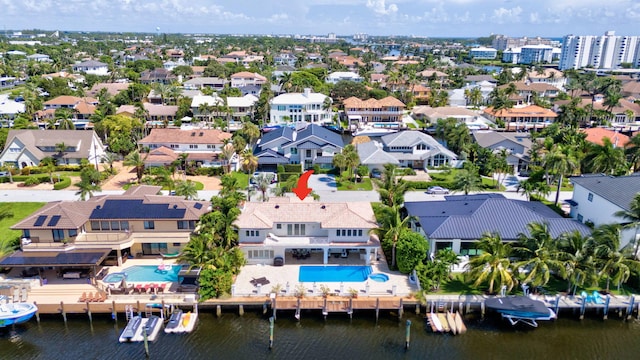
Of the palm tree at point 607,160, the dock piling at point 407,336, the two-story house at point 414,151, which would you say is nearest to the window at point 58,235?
the dock piling at point 407,336

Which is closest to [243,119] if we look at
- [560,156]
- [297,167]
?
[297,167]

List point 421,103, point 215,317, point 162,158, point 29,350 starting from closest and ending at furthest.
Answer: point 29,350
point 215,317
point 162,158
point 421,103

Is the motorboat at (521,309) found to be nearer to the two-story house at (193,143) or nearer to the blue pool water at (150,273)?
the blue pool water at (150,273)

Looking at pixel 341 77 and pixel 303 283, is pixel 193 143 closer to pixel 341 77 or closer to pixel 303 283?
pixel 303 283

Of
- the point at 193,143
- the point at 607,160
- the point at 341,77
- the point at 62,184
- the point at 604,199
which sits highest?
the point at 341,77

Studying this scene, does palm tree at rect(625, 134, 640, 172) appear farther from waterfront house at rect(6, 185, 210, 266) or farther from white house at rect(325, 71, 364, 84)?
white house at rect(325, 71, 364, 84)

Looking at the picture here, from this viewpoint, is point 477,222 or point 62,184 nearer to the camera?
point 477,222

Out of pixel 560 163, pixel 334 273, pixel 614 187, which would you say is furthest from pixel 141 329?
pixel 560 163

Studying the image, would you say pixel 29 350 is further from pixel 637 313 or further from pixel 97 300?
pixel 637 313
